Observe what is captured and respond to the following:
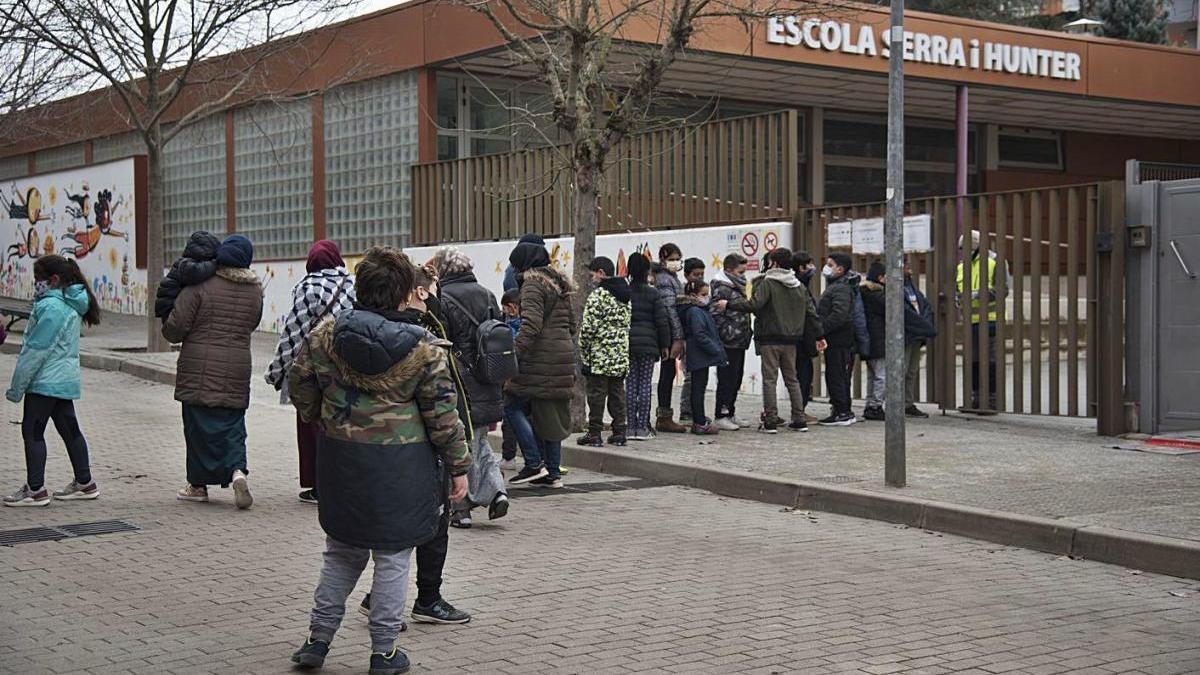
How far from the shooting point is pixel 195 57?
2230 centimetres

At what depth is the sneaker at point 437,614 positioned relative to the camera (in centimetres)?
633

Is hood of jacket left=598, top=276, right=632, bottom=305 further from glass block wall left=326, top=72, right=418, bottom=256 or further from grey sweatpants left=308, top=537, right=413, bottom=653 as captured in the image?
glass block wall left=326, top=72, right=418, bottom=256

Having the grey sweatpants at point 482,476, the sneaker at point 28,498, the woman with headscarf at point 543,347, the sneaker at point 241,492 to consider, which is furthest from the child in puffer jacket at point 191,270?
the grey sweatpants at point 482,476

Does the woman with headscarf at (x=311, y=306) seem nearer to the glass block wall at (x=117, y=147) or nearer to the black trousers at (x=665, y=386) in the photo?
the black trousers at (x=665, y=386)

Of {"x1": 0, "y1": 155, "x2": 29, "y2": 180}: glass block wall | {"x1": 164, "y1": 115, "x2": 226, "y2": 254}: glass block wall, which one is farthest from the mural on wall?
{"x1": 0, "y1": 155, "x2": 29, "y2": 180}: glass block wall

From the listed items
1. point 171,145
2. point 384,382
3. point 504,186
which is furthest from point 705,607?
point 171,145

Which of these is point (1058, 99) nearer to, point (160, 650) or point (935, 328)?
point (935, 328)

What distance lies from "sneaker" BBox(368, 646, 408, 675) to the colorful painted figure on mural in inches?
1201

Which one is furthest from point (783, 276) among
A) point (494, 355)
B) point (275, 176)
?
point (275, 176)

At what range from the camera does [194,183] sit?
29.4m

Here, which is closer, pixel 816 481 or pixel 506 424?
pixel 816 481

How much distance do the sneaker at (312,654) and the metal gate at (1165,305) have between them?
9.12 metres

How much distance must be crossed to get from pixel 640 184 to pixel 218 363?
1054 cm

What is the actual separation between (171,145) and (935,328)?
2038 cm
